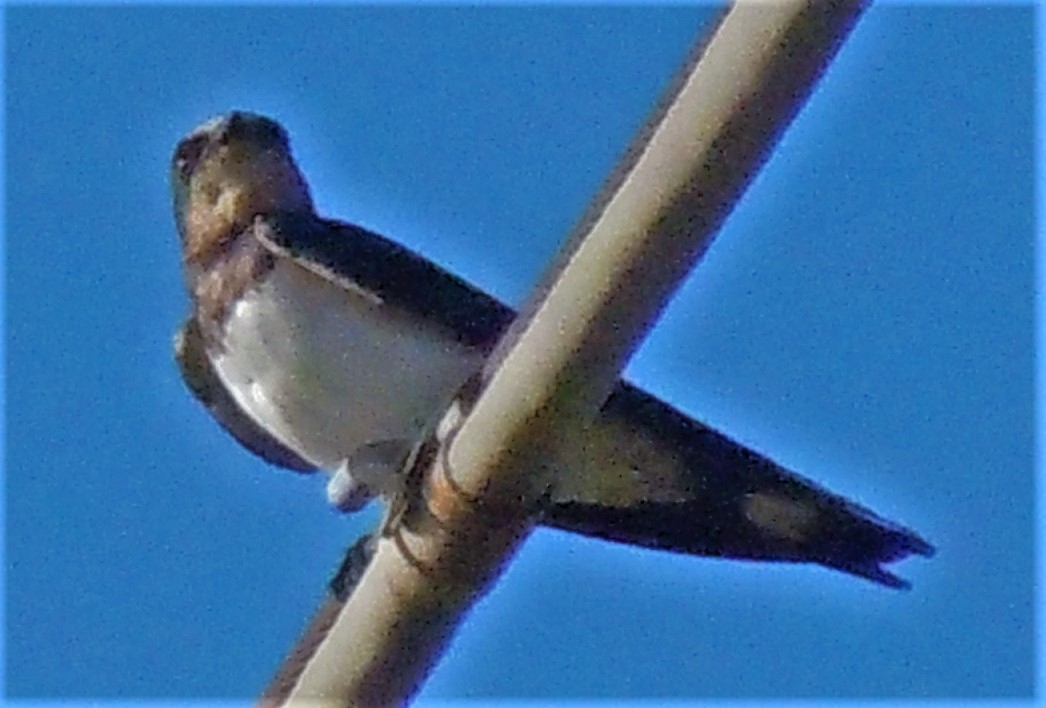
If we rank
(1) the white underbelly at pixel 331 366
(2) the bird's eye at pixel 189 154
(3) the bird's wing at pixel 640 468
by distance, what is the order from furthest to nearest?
(2) the bird's eye at pixel 189 154
(1) the white underbelly at pixel 331 366
(3) the bird's wing at pixel 640 468

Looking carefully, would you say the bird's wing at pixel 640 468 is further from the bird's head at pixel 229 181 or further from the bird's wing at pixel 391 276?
the bird's head at pixel 229 181

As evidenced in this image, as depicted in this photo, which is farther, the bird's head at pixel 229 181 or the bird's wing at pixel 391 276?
the bird's head at pixel 229 181

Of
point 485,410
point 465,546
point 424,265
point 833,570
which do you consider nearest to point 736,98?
point 485,410

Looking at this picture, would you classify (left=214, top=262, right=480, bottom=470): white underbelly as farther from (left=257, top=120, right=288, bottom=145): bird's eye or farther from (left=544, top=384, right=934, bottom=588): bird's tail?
(left=257, top=120, right=288, bottom=145): bird's eye

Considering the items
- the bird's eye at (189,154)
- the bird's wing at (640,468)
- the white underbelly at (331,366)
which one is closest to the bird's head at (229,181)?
the bird's eye at (189,154)

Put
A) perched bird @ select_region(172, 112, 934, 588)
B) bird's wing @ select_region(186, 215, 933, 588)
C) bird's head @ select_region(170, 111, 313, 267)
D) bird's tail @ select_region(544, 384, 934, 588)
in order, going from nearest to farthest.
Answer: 1. bird's tail @ select_region(544, 384, 934, 588)
2. bird's wing @ select_region(186, 215, 933, 588)
3. perched bird @ select_region(172, 112, 934, 588)
4. bird's head @ select_region(170, 111, 313, 267)

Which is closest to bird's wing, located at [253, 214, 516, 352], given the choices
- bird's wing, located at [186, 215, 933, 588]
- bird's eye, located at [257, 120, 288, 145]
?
bird's wing, located at [186, 215, 933, 588]

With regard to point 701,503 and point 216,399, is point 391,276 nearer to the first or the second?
point 216,399
